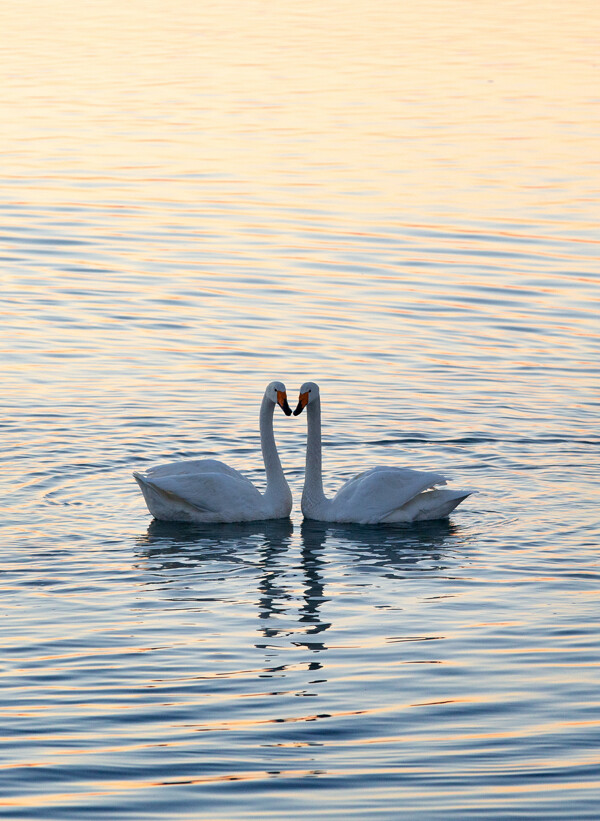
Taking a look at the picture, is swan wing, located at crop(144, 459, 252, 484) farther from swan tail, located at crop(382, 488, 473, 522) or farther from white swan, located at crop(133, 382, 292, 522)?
swan tail, located at crop(382, 488, 473, 522)

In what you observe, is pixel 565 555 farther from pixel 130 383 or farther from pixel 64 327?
pixel 64 327

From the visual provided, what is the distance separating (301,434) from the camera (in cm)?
1811

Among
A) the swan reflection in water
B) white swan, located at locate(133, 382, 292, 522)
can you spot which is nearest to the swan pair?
white swan, located at locate(133, 382, 292, 522)

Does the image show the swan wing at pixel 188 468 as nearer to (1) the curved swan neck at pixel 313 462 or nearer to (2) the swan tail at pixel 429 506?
(1) the curved swan neck at pixel 313 462

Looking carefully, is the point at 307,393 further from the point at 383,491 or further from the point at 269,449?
the point at 383,491

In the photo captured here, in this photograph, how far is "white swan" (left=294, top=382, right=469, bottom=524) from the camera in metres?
14.6

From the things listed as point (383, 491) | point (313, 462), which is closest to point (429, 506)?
point (383, 491)

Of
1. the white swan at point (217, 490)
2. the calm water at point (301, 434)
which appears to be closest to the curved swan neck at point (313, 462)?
the white swan at point (217, 490)

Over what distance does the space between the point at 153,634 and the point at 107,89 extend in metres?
31.2

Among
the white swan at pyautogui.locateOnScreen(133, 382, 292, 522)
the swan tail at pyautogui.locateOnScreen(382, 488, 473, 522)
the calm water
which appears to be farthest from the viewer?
the swan tail at pyautogui.locateOnScreen(382, 488, 473, 522)

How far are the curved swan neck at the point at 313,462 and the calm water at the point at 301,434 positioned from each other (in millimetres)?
342

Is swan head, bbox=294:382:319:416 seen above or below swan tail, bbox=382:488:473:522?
above

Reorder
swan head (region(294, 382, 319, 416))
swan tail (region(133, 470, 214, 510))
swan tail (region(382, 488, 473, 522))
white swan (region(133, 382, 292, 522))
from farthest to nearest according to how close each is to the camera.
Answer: swan head (region(294, 382, 319, 416)) < swan tail (region(382, 488, 473, 522)) < white swan (region(133, 382, 292, 522)) < swan tail (region(133, 470, 214, 510))

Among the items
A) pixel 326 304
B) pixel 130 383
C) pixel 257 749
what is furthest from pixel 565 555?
pixel 326 304
